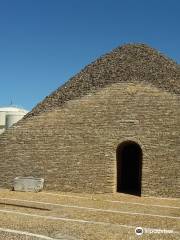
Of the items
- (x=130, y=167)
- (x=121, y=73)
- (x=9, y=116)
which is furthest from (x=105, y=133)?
(x=9, y=116)

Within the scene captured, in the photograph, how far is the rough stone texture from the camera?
714 inches

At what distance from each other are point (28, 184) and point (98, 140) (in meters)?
3.51

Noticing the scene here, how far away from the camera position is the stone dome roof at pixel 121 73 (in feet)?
65.2

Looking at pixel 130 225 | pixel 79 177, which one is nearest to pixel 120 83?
pixel 79 177

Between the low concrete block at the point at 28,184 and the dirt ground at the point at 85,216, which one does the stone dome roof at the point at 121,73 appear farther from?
→ the dirt ground at the point at 85,216

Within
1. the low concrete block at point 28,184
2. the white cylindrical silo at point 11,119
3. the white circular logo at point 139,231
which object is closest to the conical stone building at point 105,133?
the low concrete block at point 28,184

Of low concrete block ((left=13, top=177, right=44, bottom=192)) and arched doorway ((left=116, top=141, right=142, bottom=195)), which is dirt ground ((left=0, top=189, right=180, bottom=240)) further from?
arched doorway ((left=116, top=141, right=142, bottom=195))

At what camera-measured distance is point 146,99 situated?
749 inches

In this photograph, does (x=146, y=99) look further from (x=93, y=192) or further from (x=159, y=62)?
(x=93, y=192)

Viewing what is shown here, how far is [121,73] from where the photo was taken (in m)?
20.3

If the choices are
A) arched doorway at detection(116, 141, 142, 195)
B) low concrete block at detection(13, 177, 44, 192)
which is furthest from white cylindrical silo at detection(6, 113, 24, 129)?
low concrete block at detection(13, 177, 44, 192)

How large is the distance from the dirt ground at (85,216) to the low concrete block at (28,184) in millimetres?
495

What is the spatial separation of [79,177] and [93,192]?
0.88 m

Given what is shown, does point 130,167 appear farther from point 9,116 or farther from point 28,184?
point 9,116
